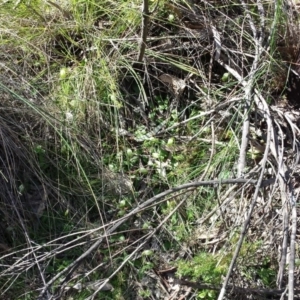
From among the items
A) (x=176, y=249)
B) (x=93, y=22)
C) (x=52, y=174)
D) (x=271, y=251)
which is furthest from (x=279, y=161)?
(x=93, y=22)

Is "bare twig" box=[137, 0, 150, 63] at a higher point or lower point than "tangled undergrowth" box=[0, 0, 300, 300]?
higher

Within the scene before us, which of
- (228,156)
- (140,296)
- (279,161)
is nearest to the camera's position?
(279,161)

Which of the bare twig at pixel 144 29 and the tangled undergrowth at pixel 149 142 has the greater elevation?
the bare twig at pixel 144 29

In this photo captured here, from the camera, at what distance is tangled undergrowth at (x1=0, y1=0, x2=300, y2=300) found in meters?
2.34

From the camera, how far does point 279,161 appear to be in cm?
221

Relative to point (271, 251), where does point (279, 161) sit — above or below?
above

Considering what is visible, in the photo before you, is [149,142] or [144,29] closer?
[144,29]

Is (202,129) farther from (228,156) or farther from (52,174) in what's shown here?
(52,174)

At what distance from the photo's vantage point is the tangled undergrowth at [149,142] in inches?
92.3

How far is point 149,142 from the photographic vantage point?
2691mm

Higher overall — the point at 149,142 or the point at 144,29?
the point at 144,29

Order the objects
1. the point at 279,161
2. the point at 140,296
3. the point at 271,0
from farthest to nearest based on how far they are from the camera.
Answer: the point at 271,0
the point at 140,296
the point at 279,161

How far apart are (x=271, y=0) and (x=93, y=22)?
2.46 feet

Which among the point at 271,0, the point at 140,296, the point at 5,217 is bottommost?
the point at 140,296
